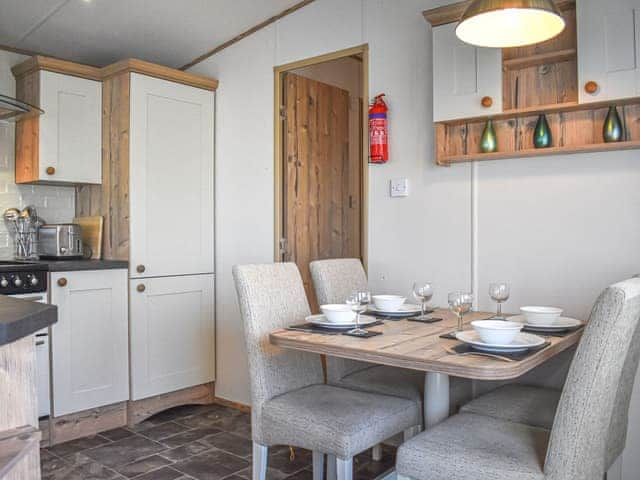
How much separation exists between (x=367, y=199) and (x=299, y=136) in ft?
2.65

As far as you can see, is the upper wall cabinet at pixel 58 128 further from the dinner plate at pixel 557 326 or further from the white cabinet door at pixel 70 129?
the dinner plate at pixel 557 326

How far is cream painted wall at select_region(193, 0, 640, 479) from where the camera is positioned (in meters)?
2.56

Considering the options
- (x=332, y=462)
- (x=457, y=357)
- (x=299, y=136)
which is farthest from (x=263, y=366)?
(x=299, y=136)

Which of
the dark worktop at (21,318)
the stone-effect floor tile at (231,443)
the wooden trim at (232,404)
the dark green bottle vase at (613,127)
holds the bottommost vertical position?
the stone-effect floor tile at (231,443)

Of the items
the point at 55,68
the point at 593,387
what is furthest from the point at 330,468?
the point at 55,68

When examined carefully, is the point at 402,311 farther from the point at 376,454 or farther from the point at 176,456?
the point at 176,456

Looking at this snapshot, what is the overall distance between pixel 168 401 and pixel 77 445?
64cm

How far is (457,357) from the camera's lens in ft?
5.72

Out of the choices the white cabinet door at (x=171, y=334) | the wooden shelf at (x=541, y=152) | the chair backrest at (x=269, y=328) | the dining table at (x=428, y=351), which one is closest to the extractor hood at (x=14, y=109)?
the white cabinet door at (x=171, y=334)

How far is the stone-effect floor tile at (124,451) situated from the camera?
2996mm

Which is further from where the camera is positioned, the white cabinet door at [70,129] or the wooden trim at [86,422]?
the white cabinet door at [70,129]

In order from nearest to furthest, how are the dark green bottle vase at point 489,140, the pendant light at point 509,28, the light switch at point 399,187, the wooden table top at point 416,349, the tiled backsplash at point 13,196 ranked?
the wooden table top at point 416,349 → the pendant light at point 509,28 → the dark green bottle vase at point 489,140 → the light switch at point 399,187 → the tiled backsplash at point 13,196

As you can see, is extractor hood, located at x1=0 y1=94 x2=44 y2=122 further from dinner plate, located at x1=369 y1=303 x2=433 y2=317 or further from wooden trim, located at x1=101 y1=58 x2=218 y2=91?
dinner plate, located at x1=369 y1=303 x2=433 y2=317

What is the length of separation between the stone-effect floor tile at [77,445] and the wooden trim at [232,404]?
832 mm
